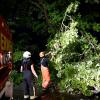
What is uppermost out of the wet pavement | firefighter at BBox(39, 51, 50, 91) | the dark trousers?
firefighter at BBox(39, 51, 50, 91)

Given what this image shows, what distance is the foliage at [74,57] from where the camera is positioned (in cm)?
1584

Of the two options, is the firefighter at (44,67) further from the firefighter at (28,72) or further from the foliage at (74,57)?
the foliage at (74,57)

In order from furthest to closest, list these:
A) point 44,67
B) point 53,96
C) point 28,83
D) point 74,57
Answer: point 74,57
point 53,96
point 44,67
point 28,83

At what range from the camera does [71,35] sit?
16703 mm

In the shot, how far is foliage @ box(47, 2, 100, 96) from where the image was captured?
15.8m

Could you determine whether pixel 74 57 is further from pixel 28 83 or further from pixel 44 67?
pixel 28 83

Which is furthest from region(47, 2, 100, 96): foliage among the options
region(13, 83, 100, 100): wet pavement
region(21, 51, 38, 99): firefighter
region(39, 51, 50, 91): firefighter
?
region(21, 51, 38, 99): firefighter

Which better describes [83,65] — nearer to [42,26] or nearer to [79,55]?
[79,55]

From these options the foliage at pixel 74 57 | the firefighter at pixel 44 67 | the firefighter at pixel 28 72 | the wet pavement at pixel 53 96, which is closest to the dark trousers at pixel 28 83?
the firefighter at pixel 28 72

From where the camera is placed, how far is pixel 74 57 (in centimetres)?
1794

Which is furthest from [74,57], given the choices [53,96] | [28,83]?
[28,83]

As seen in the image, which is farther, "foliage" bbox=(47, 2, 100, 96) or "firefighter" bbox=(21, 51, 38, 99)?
"foliage" bbox=(47, 2, 100, 96)

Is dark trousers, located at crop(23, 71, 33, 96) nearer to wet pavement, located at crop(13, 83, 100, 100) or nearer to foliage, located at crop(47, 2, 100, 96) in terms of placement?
wet pavement, located at crop(13, 83, 100, 100)

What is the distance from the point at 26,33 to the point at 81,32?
5.28 metres
